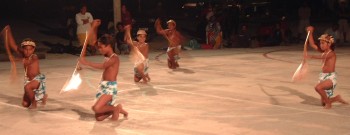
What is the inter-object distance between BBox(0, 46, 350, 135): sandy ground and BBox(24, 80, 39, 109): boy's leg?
153mm

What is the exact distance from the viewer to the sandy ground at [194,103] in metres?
8.30

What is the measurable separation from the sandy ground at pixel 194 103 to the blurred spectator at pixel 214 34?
572 cm

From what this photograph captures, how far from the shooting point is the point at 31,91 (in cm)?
984

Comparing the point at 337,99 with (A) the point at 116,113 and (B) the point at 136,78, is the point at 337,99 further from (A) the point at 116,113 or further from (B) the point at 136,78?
(B) the point at 136,78

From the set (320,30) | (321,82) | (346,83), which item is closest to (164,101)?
(321,82)

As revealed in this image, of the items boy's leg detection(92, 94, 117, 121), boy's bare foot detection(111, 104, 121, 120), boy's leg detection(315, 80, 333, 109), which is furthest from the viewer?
boy's leg detection(315, 80, 333, 109)

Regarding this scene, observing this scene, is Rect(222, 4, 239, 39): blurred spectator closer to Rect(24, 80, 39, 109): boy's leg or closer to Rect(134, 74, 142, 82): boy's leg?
Rect(134, 74, 142, 82): boy's leg

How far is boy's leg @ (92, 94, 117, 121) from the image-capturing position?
8.71 meters

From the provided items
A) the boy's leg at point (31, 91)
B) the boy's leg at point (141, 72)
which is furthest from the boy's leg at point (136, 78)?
the boy's leg at point (31, 91)

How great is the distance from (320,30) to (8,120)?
25.2 m

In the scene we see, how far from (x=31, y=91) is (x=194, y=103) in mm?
2750

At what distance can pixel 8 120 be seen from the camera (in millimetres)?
8859

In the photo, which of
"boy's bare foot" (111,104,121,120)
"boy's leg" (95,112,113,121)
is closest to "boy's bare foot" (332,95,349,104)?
"boy's bare foot" (111,104,121,120)

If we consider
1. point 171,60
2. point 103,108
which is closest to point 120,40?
point 171,60
